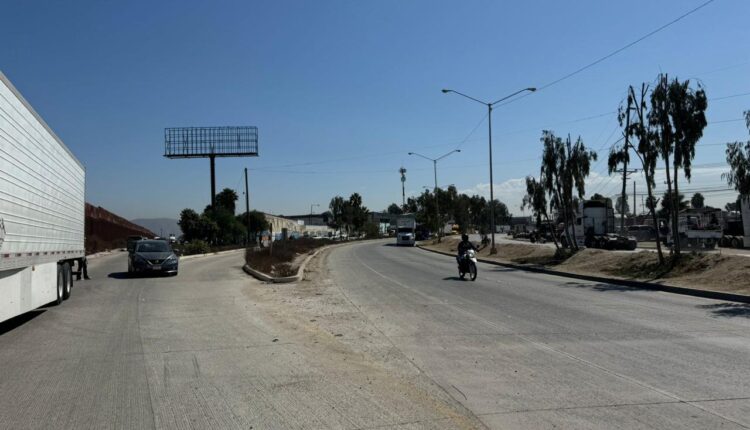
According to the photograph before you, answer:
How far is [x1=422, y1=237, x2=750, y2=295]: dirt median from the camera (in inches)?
656

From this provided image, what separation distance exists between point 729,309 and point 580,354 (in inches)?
272

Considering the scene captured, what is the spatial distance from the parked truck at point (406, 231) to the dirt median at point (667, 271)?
132ft

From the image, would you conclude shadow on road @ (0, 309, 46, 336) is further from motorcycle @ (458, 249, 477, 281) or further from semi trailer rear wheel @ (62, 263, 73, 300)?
motorcycle @ (458, 249, 477, 281)

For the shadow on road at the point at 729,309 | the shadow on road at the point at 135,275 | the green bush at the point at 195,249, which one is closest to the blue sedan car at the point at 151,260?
the shadow on road at the point at 135,275

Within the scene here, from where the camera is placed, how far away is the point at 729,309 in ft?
42.7

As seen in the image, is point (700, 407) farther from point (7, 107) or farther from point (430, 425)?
point (7, 107)

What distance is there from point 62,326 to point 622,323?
10.7 m

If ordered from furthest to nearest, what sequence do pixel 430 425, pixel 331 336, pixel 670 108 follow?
pixel 670 108 < pixel 331 336 < pixel 430 425

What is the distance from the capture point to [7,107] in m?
9.32

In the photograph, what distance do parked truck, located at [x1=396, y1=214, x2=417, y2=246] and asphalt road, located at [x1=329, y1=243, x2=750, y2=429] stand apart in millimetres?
53773

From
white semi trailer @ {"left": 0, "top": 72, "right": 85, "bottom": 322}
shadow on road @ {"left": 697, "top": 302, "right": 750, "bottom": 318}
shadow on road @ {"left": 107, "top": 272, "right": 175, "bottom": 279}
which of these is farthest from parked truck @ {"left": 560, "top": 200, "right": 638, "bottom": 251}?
white semi trailer @ {"left": 0, "top": 72, "right": 85, "bottom": 322}

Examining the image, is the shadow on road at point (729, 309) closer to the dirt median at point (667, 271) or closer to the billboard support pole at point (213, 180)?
the dirt median at point (667, 271)

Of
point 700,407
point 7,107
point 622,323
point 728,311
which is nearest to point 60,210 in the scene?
point 7,107

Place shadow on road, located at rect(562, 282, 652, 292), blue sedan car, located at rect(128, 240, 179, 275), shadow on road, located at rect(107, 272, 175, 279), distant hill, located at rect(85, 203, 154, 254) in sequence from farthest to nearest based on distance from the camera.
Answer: distant hill, located at rect(85, 203, 154, 254) → shadow on road, located at rect(107, 272, 175, 279) → blue sedan car, located at rect(128, 240, 179, 275) → shadow on road, located at rect(562, 282, 652, 292)
